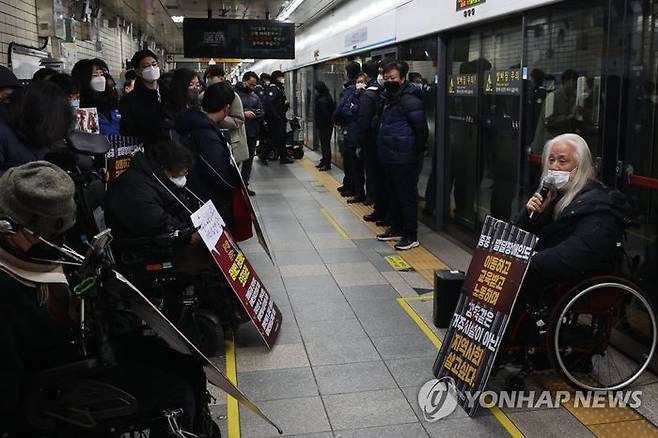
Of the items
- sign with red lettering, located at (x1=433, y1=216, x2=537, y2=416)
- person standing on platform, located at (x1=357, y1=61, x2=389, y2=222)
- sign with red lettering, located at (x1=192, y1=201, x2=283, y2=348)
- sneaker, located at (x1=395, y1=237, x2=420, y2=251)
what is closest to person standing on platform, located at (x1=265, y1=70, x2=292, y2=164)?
person standing on platform, located at (x1=357, y1=61, x2=389, y2=222)

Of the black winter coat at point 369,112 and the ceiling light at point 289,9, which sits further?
the ceiling light at point 289,9

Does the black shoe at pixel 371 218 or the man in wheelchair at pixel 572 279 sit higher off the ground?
the man in wheelchair at pixel 572 279

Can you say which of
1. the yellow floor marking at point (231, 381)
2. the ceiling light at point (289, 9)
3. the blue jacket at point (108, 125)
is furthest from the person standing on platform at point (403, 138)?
the ceiling light at point (289, 9)

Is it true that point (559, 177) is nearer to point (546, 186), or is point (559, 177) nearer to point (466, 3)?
point (546, 186)

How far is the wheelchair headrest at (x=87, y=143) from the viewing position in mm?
3314

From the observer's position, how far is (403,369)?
11.2ft

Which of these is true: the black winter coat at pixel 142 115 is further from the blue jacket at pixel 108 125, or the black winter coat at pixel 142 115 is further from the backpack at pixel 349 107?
the backpack at pixel 349 107

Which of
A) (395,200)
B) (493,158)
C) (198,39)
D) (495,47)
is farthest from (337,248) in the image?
(198,39)

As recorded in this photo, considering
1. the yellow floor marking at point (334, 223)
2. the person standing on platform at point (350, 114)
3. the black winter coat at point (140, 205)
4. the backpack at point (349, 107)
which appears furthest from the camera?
the person standing on platform at point (350, 114)

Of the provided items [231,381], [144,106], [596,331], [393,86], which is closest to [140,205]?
[231,381]

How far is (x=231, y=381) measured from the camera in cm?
327

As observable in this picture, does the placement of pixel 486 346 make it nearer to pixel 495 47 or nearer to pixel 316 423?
pixel 316 423

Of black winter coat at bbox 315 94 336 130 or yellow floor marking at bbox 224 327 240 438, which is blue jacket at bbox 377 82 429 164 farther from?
black winter coat at bbox 315 94 336 130

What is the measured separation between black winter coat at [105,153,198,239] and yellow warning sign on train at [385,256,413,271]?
2.30m
